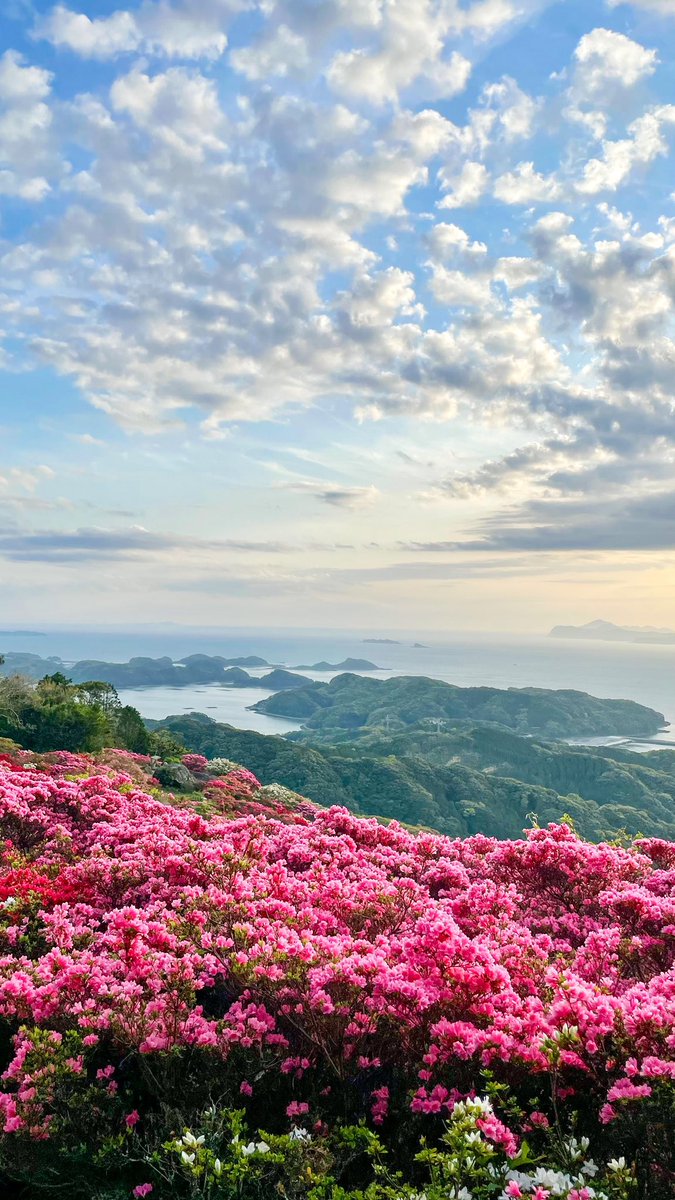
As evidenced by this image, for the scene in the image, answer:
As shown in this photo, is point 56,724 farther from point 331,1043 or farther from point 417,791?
point 417,791

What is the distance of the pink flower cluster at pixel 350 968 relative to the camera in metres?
4.61

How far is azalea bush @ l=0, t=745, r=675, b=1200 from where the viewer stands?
3.96 meters

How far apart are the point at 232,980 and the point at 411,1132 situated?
2019 millimetres

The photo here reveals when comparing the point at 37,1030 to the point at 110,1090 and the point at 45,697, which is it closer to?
the point at 110,1090

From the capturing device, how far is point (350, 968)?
5.35 meters

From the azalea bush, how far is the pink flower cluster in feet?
0.07

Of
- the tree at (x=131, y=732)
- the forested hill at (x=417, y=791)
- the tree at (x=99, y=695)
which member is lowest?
the forested hill at (x=417, y=791)

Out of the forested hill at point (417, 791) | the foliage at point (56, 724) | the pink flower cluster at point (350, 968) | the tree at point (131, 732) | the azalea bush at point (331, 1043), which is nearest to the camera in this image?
the azalea bush at point (331, 1043)

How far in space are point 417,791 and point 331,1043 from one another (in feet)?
326

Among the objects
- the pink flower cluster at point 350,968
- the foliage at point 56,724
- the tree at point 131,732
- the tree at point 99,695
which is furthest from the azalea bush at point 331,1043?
the tree at point 99,695

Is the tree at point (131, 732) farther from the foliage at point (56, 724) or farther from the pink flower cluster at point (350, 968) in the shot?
the pink flower cluster at point (350, 968)

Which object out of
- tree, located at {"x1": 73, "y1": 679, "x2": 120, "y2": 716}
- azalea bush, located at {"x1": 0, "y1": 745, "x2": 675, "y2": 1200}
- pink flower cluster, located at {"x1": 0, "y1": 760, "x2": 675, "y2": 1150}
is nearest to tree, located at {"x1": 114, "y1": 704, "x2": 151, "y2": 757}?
tree, located at {"x1": 73, "y1": 679, "x2": 120, "y2": 716}

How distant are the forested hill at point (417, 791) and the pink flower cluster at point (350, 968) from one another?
8257 cm

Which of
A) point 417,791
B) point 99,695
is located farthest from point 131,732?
point 417,791
